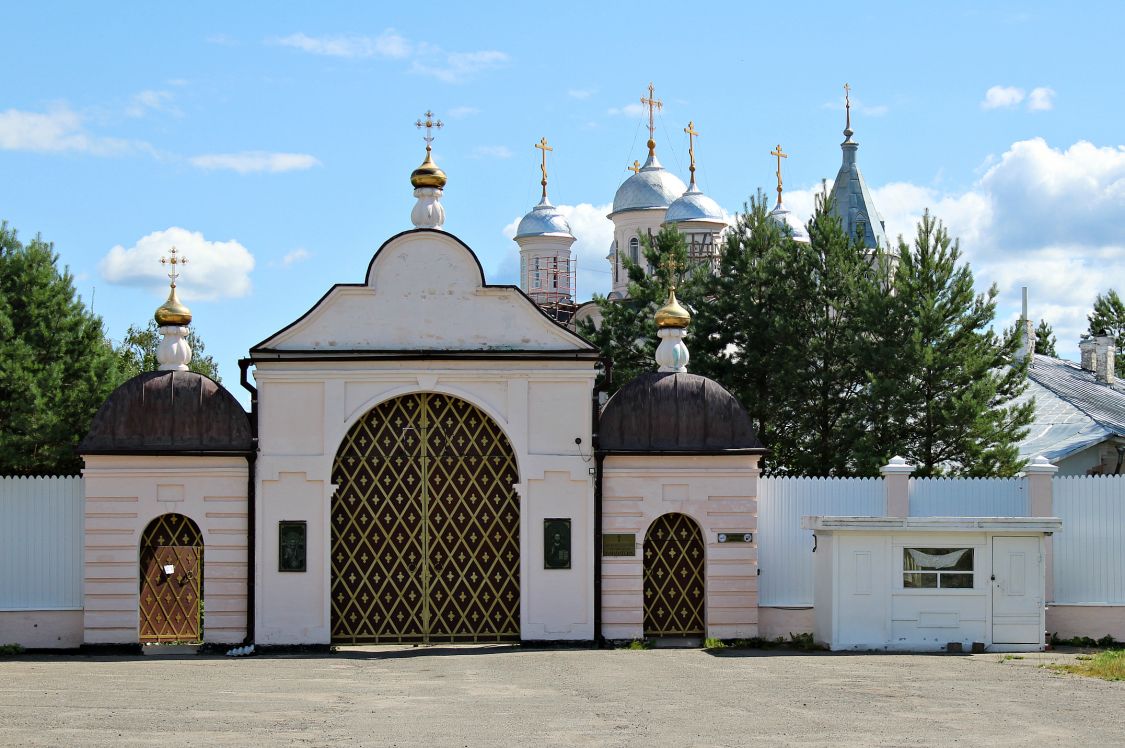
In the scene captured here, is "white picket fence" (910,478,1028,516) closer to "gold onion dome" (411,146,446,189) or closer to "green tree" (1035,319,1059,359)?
"gold onion dome" (411,146,446,189)

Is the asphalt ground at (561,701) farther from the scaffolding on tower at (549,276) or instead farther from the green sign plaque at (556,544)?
the scaffolding on tower at (549,276)

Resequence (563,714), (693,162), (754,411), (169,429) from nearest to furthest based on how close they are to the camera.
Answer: (563,714) → (169,429) → (754,411) → (693,162)

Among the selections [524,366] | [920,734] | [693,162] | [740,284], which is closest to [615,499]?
[524,366]

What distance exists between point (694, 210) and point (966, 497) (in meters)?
23.9

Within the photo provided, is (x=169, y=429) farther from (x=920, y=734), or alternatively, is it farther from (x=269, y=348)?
(x=920, y=734)

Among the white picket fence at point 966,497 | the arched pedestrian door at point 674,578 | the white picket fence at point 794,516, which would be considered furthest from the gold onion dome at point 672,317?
the white picket fence at point 966,497

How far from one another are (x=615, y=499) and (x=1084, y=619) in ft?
23.0

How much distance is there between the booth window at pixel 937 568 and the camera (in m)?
20.9

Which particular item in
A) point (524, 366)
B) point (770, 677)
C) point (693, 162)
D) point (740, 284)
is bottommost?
point (770, 677)

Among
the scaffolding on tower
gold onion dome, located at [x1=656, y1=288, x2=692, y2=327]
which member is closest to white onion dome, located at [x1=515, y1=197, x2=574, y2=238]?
the scaffolding on tower

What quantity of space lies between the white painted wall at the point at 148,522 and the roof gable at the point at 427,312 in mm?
2345

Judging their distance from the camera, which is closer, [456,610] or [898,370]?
[456,610]

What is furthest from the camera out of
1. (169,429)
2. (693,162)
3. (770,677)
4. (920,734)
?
(693,162)

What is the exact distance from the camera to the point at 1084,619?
22.2m
